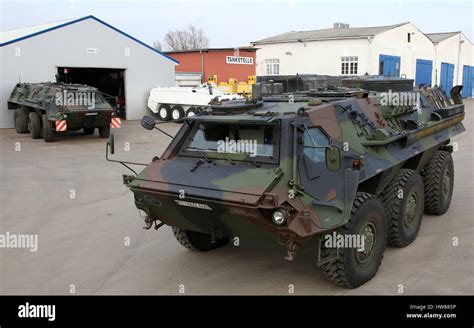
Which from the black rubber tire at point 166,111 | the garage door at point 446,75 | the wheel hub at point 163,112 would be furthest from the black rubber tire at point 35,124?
the garage door at point 446,75

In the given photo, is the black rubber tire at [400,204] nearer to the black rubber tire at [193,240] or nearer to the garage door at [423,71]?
the black rubber tire at [193,240]

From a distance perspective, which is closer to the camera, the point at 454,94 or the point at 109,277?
the point at 109,277

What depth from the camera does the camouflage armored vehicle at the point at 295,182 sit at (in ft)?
14.0

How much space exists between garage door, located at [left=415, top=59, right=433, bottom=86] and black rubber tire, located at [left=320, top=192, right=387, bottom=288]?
111ft

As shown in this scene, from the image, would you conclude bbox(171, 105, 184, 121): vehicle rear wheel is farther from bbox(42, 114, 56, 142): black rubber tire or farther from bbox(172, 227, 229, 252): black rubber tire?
bbox(172, 227, 229, 252): black rubber tire

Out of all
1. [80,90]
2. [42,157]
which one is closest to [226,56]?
[80,90]

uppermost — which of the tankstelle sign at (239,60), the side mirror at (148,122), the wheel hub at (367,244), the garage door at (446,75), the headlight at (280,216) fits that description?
the tankstelle sign at (239,60)

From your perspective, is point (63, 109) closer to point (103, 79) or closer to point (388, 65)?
point (103, 79)

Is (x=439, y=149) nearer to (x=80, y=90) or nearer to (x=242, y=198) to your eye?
(x=242, y=198)

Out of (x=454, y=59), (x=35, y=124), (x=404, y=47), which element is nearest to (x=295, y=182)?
(x=35, y=124)

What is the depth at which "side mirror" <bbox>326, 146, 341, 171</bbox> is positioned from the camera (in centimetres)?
420

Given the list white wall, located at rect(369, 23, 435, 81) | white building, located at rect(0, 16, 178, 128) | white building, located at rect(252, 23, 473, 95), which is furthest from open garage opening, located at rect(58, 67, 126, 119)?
white wall, located at rect(369, 23, 435, 81)
